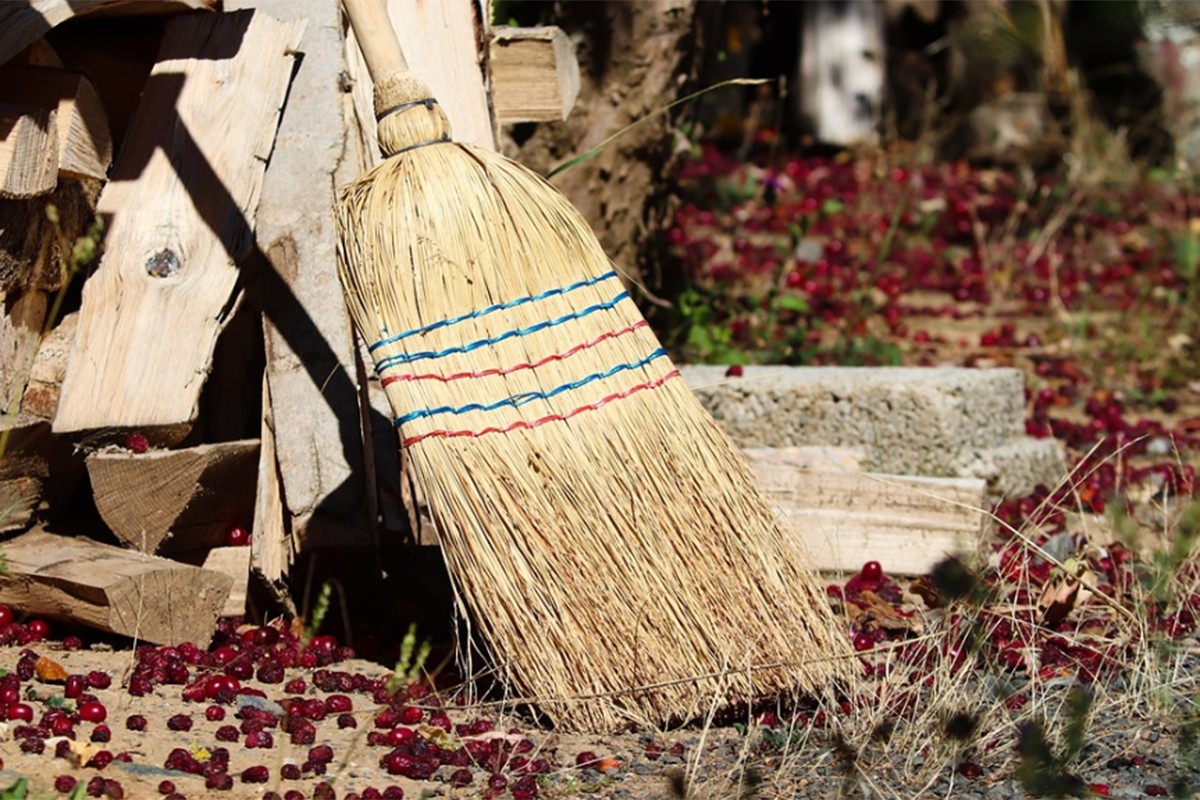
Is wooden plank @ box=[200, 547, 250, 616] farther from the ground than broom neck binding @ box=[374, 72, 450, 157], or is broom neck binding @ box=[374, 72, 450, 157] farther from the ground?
broom neck binding @ box=[374, 72, 450, 157]

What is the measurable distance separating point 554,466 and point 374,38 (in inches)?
Result: 36.4

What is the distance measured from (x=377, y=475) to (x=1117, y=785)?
5.22ft

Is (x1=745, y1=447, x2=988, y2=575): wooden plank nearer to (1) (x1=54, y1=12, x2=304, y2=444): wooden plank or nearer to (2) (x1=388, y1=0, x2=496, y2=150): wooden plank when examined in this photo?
(2) (x1=388, y1=0, x2=496, y2=150): wooden plank

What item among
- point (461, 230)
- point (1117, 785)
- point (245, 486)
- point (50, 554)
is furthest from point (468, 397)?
point (1117, 785)

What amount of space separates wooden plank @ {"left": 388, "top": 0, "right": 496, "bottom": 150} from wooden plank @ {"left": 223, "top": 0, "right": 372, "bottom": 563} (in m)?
0.20

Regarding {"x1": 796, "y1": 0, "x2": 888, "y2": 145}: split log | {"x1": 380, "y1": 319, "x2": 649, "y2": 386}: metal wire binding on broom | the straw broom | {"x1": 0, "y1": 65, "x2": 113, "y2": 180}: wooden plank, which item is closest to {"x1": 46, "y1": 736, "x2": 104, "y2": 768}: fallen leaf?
the straw broom

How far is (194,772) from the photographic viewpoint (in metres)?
2.40

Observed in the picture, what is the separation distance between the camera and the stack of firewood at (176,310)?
9.34ft

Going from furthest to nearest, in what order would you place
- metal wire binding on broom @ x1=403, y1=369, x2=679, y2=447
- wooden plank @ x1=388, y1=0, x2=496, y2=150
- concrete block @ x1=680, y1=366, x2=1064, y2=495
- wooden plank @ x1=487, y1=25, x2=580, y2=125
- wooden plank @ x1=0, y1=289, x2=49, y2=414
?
concrete block @ x1=680, y1=366, x2=1064, y2=495
wooden plank @ x1=487, y1=25, x2=580, y2=125
wooden plank @ x1=388, y1=0, x2=496, y2=150
wooden plank @ x1=0, y1=289, x2=49, y2=414
metal wire binding on broom @ x1=403, y1=369, x2=679, y2=447

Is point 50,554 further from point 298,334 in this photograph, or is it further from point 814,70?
point 814,70

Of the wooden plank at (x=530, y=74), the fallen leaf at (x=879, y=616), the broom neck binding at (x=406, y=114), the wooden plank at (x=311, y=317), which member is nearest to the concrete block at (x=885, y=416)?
the fallen leaf at (x=879, y=616)

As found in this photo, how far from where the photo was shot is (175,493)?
296 cm

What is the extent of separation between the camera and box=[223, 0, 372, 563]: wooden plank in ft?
10.1

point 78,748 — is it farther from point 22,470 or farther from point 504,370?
point 504,370
